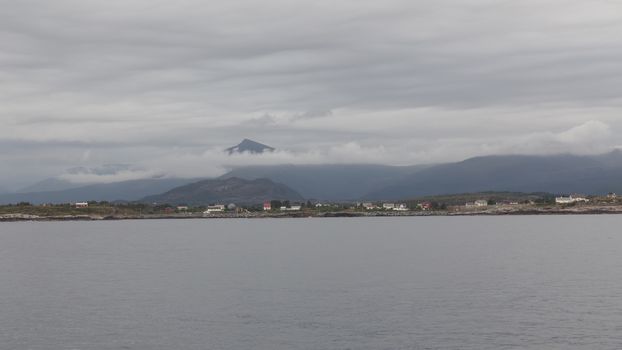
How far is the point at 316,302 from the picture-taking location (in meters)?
70.8

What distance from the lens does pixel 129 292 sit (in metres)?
79.3

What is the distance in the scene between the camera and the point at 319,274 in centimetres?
9569

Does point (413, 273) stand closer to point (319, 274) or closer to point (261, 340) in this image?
point (319, 274)

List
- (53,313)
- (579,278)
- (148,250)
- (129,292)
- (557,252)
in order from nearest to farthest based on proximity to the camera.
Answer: (53,313), (129,292), (579,278), (557,252), (148,250)

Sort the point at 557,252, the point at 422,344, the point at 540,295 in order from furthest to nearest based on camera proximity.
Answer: the point at 557,252
the point at 540,295
the point at 422,344

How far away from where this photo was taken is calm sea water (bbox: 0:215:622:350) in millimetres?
54500

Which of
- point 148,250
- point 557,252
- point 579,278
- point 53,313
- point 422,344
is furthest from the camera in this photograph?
point 148,250

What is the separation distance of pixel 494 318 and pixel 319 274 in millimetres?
37113

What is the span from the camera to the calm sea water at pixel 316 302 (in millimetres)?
54500

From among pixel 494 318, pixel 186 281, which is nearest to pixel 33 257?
pixel 186 281

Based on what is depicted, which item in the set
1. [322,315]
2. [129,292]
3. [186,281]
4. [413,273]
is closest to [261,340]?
[322,315]

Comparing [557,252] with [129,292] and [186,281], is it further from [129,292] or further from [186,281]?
[129,292]

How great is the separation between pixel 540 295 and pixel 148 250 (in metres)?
92.0

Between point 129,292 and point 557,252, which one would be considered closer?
point 129,292
